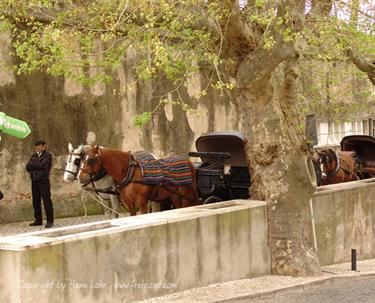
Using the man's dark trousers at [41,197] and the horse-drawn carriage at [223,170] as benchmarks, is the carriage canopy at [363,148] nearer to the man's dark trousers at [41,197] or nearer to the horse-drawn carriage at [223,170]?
the horse-drawn carriage at [223,170]

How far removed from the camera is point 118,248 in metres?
9.09

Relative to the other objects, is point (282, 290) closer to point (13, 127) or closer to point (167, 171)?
point (167, 171)

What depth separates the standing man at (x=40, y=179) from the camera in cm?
1549

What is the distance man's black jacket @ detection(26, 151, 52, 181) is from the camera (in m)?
15.5

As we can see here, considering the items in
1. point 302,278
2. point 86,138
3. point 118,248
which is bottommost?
point 302,278

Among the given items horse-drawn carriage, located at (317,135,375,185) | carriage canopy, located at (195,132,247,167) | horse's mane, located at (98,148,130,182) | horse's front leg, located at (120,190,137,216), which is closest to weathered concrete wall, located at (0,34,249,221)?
carriage canopy, located at (195,132,247,167)

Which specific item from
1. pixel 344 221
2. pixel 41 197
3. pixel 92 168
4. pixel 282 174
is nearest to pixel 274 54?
pixel 282 174

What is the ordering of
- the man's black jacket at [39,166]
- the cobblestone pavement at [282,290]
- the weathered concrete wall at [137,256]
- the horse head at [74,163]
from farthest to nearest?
the man's black jacket at [39,166] < the horse head at [74,163] < the cobblestone pavement at [282,290] < the weathered concrete wall at [137,256]

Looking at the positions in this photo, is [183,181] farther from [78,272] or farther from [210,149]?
[78,272]

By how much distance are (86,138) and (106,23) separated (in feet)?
19.0

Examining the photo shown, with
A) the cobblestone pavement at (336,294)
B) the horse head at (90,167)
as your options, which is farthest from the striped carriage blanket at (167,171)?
the cobblestone pavement at (336,294)

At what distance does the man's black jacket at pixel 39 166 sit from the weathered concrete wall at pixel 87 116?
40.4 inches

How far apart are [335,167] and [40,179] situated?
7661 mm

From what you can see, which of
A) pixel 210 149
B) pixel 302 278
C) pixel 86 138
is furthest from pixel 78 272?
pixel 86 138
